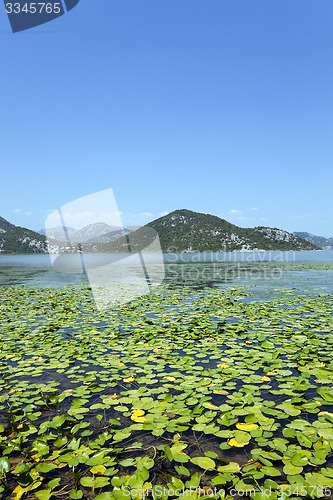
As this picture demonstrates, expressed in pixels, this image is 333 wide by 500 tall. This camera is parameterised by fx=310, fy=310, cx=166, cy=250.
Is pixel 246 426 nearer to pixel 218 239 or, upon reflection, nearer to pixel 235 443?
pixel 235 443

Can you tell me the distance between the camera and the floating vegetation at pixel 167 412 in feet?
9.90

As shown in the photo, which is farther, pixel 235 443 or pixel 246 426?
pixel 246 426

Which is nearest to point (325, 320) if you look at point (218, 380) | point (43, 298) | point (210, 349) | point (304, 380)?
point (210, 349)

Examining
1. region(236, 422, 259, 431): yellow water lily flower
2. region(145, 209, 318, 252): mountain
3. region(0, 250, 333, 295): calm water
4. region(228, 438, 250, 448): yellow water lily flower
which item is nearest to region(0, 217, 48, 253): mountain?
region(145, 209, 318, 252): mountain

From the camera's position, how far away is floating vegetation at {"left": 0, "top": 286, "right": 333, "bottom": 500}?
9.90 ft

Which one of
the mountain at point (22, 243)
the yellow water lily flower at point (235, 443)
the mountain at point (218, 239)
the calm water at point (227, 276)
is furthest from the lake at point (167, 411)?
the mountain at point (22, 243)

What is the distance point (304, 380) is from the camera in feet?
17.1

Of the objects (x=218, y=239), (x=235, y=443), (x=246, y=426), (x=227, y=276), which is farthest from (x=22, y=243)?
(x=235, y=443)

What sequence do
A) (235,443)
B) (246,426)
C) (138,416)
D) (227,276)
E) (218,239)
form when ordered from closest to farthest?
(235,443) < (246,426) < (138,416) < (227,276) < (218,239)

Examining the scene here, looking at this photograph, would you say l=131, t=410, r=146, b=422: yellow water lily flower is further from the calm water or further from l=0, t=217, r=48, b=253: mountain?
l=0, t=217, r=48, b=253: mountain

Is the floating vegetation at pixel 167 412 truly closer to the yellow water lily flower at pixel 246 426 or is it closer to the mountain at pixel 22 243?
the yellow water lily flower at pixel 246 426

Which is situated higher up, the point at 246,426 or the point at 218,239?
the point at 218,239

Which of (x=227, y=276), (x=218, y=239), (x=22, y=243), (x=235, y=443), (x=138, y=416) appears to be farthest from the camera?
(x=22, y=243)

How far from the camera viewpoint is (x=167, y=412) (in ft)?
14.3
